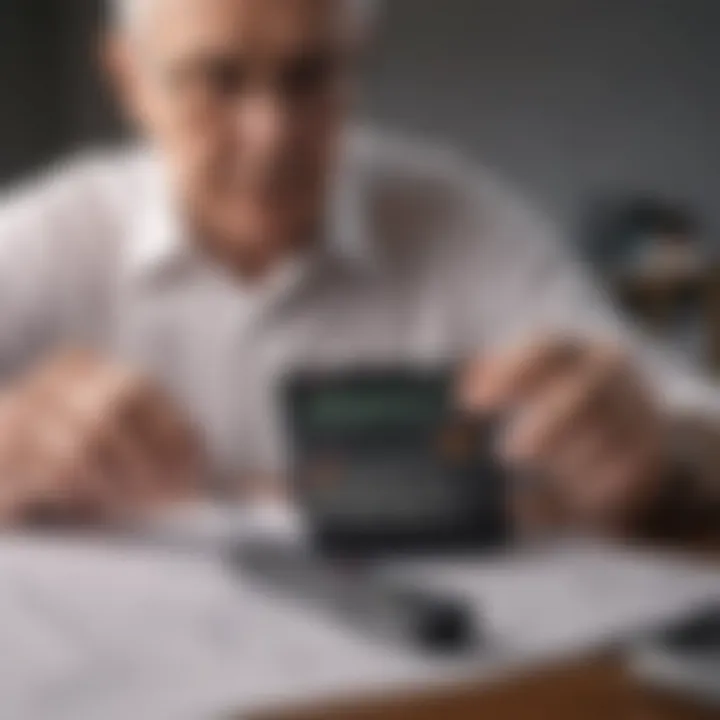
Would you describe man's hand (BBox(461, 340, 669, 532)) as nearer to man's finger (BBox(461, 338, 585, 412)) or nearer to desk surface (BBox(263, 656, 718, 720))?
man's finger (BBox(461, 338, 585, 412))

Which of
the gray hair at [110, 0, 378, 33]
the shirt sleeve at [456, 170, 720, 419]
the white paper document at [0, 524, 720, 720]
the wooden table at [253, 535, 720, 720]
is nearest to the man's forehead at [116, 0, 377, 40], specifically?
the gray hair at [110, 0, 378, 33]

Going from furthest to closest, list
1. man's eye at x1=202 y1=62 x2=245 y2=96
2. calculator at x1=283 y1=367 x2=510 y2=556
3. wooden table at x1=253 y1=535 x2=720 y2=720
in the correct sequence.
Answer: man's eye at x1=202 y1=62 x2=245 y2=96
calculator at x1=283 y1=367 x2=510 y2=556
wooden table at x1=253 y1=535 x2=720 y2=720

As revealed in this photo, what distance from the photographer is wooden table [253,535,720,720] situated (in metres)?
0.36

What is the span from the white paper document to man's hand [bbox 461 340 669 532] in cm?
6

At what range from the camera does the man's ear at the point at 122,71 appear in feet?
2.02

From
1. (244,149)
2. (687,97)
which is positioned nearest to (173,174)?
(244,149)

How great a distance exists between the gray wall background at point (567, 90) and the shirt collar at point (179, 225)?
4cm

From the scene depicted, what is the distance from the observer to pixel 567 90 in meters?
0.64

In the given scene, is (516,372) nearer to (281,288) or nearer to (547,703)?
(281,288)

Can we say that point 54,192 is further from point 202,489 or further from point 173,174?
point 202,489

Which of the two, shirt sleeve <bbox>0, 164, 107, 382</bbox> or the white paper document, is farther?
shirt sleeve <bbox>0, 164, 107, 382</bbox>

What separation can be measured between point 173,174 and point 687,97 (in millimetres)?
249

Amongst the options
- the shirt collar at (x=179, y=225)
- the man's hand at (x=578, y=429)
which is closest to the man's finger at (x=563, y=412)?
the man's hand at (x=578, y=429)

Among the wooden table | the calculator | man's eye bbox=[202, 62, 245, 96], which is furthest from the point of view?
man's eye bbox=[202, 62, 245, 96]
